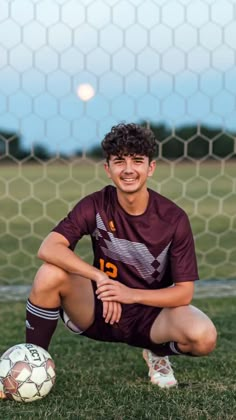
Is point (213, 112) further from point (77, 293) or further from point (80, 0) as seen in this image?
point (77, 293)

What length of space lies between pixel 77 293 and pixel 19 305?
3.49ft

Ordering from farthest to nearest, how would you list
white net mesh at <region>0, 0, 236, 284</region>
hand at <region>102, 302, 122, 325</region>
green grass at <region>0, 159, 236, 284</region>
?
green grass at <region>0, 159, 236, 284</region> → white net mesh at <region>0, 0, 236, 284</region> → hand at <region>102, 302, 122, 325</region>

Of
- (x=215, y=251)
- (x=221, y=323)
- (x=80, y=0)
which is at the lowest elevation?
(x=215, y=251)

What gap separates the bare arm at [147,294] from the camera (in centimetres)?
193

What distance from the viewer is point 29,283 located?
11.6ft

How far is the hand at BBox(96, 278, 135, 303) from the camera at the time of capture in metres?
1.93

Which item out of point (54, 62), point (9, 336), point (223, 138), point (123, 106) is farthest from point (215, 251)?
point (9, 336)

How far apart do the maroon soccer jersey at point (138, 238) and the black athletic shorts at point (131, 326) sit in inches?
2.5

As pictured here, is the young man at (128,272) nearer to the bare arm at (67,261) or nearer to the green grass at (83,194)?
the bare arm at (67,261)

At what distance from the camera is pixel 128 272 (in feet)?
6.82

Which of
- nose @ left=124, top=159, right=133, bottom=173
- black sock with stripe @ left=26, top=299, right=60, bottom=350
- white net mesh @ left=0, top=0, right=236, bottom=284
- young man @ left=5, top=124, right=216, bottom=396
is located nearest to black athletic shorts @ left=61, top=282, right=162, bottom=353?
young man @ left=5, top=124, right=216, bottom=396

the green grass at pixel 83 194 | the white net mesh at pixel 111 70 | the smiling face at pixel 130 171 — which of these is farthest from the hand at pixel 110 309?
the white net mesh at pixel 111 70

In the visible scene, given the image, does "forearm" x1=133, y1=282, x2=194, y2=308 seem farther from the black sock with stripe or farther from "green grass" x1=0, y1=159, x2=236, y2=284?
"green grass" x1=0, y1=159, x2=236, y2=284

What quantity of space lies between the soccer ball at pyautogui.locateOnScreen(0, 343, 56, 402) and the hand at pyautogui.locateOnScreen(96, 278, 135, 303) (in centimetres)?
21
